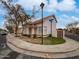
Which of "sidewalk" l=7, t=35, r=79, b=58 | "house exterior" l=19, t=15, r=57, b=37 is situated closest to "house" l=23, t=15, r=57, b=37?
"house exterior" l=19, t=15, r=57, b=37

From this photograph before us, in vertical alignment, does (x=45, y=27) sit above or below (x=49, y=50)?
above

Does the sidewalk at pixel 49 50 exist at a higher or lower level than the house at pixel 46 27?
lower

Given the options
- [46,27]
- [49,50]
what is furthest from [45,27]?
[49,50]

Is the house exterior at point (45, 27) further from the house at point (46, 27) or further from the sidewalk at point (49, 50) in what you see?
the sidewalk at point (49, 50)

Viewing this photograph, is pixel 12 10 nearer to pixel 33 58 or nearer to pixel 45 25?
pixel 45 25

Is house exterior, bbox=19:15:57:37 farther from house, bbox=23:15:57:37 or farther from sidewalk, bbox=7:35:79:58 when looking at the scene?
sidewalk, bbox=7:35:79:58

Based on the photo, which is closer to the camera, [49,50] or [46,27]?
[49,50]

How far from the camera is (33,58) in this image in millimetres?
12953

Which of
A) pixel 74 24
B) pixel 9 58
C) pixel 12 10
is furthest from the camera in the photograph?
pixel 74 24

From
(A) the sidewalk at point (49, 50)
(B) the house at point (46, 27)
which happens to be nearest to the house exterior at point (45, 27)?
(B) the house at point (46, 27)

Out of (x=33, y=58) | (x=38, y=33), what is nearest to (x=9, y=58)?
(x=33, y=58)

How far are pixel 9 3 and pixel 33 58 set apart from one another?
2084 cm

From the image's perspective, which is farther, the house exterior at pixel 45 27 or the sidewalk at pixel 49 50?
the house exterior at pixel 45 27

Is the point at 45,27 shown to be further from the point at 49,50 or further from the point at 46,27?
the point at 49,50
